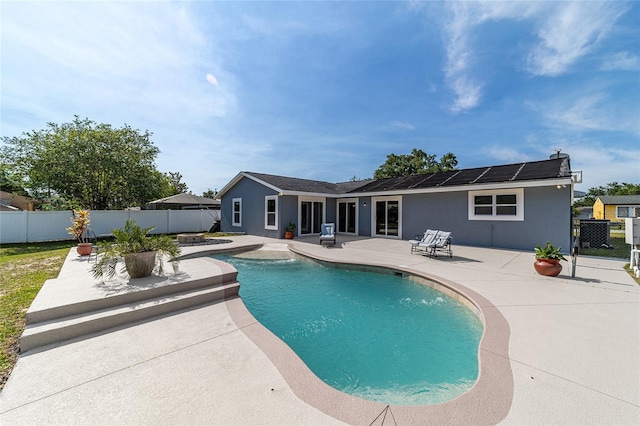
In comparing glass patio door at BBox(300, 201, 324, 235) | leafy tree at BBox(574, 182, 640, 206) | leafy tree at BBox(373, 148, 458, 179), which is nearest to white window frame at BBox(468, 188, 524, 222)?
Answer: glass patio door at BBox(300, 201, 324, 235)

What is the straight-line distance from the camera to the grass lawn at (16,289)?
3.17 metres

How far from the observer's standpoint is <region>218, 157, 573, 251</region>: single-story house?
1014 cm

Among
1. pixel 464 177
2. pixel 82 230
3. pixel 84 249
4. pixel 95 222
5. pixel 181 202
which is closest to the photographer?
pixel 84 249

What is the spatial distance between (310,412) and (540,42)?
13400 mm

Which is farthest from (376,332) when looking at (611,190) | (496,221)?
(611,190)

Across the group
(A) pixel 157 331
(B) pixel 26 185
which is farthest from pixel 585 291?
(B) pixel 26 185

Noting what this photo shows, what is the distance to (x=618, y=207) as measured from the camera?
103ft

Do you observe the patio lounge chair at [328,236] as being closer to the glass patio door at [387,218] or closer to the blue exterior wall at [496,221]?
the glass patio door at [387,218]

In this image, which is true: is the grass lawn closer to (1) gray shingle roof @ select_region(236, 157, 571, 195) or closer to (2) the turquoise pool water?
(2) the turquoise pool water

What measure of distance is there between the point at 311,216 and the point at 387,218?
4.67 m

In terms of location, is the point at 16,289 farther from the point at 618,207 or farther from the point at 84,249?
the point at 618,207

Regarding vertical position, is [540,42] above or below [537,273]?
above

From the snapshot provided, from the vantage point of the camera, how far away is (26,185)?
1603cm

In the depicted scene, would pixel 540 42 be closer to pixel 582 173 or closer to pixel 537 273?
pixel 582 173
